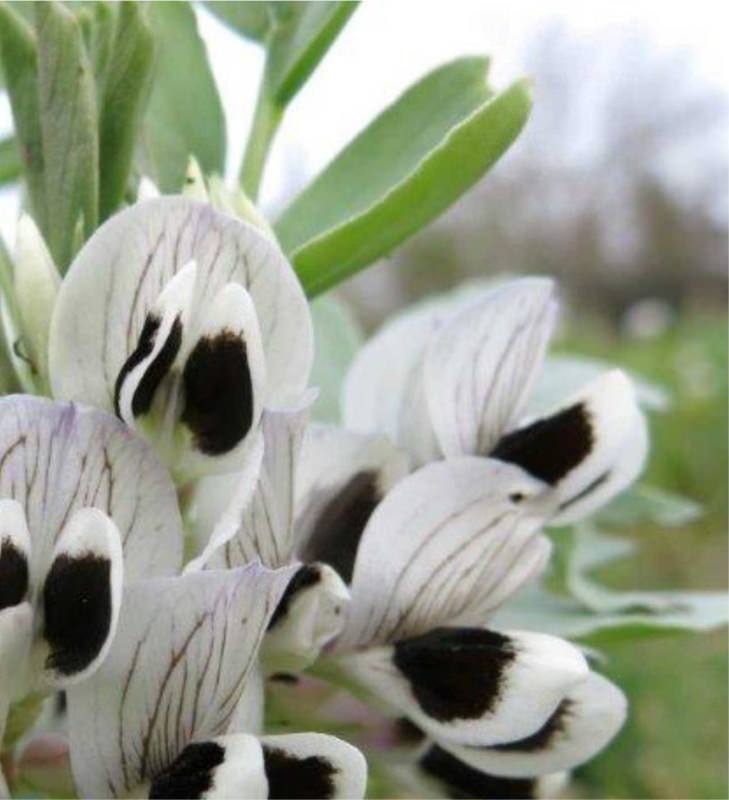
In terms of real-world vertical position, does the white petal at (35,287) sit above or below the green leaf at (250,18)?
below

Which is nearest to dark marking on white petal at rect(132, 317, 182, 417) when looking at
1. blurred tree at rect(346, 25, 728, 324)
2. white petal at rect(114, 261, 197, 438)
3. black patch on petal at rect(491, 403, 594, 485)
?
white petal at rect(114, 261, 197, 438)

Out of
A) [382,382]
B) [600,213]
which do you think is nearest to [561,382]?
[382,382]

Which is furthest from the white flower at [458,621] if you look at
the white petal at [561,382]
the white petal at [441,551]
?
the white petal at [561,382]

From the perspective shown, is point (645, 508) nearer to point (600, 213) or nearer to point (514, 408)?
→ point (514, 408)

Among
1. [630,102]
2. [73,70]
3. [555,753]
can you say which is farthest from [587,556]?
[630,102]

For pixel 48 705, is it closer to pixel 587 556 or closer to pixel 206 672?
pixel 206 672

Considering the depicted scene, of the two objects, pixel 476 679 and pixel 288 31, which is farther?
pixel 288 31

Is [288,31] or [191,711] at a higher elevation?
[288,31]

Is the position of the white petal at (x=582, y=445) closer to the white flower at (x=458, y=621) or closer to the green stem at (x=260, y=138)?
the white flower at (x=458, y=621)
